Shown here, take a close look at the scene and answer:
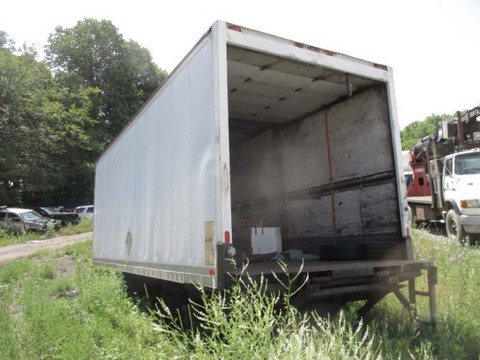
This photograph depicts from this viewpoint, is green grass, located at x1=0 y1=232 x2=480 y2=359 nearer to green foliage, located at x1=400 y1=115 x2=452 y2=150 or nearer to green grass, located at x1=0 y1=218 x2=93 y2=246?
green grass, located at x1=0 y1=218 x2=93 y2=246

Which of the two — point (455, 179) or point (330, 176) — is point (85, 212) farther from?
point (330, 176)

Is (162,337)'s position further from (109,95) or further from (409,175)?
(109,95)

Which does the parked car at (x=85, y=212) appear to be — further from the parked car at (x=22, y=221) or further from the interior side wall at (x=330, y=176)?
the interior side wall at (x=330, y=176)

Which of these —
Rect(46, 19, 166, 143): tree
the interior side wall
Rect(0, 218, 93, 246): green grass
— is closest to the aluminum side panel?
the interior side wall

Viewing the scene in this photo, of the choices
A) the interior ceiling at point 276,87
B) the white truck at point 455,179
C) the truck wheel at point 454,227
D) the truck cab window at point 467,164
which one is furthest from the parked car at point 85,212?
the interior ceiling at point 276,87

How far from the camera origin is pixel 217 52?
4.23 meters

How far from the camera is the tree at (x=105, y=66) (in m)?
40.2

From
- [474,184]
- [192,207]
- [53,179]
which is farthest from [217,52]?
[53,179]

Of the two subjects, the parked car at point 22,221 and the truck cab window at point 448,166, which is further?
the parked car at point 22,221

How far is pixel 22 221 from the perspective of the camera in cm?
2338

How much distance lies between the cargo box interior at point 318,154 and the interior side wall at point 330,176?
1 cm

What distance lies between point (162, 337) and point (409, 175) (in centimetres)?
1517

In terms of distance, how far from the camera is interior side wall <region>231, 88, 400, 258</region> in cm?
582

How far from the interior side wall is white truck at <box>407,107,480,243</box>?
4.92m
